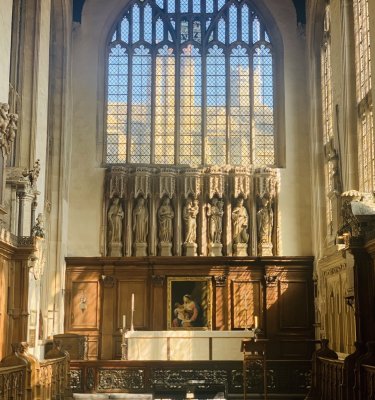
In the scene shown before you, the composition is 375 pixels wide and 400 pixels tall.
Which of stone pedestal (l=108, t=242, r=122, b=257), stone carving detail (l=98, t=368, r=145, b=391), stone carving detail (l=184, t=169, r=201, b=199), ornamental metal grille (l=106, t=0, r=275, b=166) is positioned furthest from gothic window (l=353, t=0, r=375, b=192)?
stone pedestal (l=108, t=242, r=122, b=257)

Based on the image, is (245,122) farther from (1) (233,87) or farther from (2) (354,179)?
(2) (354,179)

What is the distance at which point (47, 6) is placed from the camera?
Result: 63.0 feet

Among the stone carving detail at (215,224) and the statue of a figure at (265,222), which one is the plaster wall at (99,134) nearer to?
the statue of a figure at (265,222)

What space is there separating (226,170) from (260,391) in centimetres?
703

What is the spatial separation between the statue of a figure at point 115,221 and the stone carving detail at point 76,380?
4756 mm

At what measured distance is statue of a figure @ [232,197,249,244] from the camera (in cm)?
2188

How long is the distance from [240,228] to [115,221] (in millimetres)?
3475

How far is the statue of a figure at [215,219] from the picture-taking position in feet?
71.9

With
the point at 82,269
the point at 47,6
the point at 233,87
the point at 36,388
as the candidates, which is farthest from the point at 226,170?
the point at 36,388

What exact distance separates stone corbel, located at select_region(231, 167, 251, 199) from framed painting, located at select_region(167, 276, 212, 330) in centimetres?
254

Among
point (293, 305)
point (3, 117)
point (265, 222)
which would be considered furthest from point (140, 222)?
point (3, 117)

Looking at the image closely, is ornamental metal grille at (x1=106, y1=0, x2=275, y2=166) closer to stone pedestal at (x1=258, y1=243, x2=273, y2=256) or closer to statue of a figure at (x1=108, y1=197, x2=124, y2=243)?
statue of a figure at (x1=108, y1=197, x2=124, y2=243)

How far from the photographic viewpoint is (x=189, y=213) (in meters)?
21.9

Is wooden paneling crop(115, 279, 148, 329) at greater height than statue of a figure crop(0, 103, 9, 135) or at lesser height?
lesser
